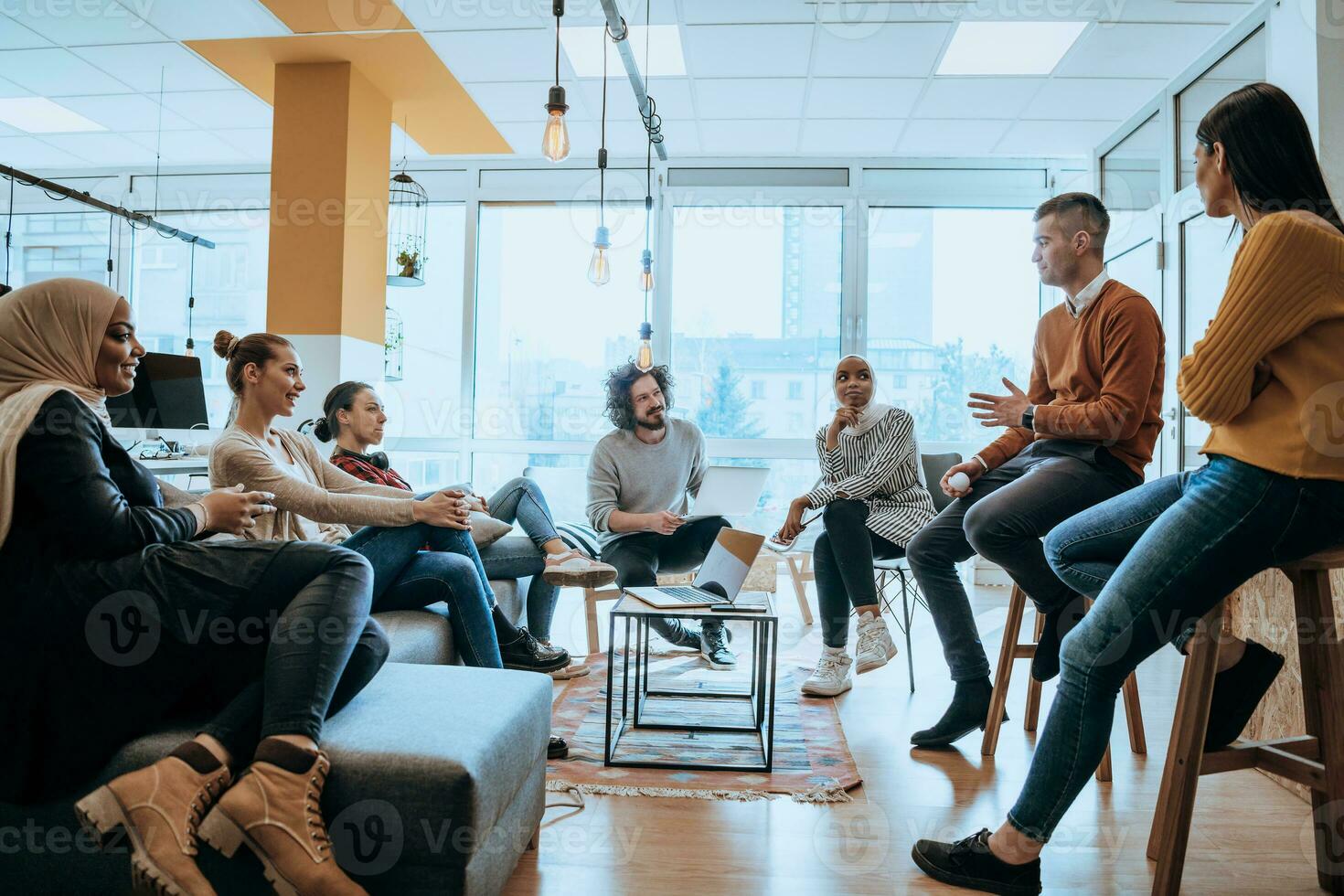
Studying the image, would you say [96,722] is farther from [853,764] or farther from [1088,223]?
[1088,223]

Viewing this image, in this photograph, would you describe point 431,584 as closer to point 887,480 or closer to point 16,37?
point 887,480

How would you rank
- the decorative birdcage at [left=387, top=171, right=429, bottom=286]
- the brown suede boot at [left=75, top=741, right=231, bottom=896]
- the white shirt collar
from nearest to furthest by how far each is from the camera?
the brown suede boot at [left=75, top=741, right=231, bottom=896], the white shirt collar, the decorative birdcage at [left=387, top=171, right=429, bottom=286]

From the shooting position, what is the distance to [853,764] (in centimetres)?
224

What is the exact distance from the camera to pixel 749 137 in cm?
539

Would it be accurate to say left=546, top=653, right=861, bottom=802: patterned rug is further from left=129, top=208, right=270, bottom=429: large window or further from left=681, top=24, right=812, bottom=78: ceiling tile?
left=129, top=208, right=270, bottom=429: large window

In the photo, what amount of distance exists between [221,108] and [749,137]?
3.12 meters

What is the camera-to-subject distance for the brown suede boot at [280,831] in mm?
1179

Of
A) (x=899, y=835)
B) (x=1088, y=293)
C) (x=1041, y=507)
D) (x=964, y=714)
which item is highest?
(x=1088, y=293)

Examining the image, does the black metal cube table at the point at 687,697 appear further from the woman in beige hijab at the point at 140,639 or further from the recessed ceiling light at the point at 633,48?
the recessed ceiling light at the point at 633,48

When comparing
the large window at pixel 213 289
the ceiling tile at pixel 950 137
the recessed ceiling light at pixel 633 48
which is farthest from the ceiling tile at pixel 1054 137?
the large window at pixel 213 289

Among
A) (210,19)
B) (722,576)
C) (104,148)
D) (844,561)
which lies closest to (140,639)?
(722,576)

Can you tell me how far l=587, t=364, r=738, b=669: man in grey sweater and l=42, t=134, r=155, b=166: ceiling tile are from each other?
13.8 ft

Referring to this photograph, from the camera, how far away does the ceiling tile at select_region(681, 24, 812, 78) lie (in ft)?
13.2

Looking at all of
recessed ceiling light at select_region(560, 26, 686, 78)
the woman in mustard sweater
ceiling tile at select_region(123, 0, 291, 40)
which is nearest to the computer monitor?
ceiling tile at select_region(123, 0, 291, 40)
